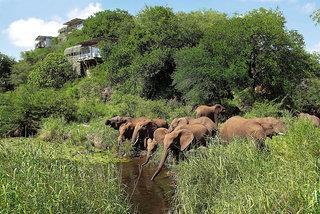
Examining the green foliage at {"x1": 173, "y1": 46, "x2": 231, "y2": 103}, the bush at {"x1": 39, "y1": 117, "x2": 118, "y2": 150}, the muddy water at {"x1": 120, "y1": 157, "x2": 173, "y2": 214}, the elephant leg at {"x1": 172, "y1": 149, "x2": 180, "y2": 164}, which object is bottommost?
the muddy water at {"x1": 120, "y1": 157, "x2": 173, "y2": 214}

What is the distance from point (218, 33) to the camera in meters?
35.0

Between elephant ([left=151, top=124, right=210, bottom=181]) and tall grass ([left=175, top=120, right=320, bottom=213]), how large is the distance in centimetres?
163

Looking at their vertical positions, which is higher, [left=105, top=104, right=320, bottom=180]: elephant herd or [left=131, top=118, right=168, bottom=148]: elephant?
[left=105, top=104, right=320, bottom=180]: elephant herd

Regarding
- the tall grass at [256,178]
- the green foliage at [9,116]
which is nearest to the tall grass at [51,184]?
the tall grass at [256,178]

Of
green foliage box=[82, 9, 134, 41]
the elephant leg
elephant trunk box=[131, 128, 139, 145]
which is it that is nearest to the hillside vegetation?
elephant trunk box=[131, 128, 139, 145]

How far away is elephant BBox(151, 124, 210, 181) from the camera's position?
15.5 m

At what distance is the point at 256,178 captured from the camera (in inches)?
372

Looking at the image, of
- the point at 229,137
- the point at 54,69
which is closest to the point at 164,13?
the point at 54,69

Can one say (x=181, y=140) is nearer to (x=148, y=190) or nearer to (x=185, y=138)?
(x=185, y=138)

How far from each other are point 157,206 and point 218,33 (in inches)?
937

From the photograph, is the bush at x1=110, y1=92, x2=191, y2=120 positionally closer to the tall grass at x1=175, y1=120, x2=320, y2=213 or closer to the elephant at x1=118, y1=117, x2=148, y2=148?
the elephant at x1=118, y1=117, x2=148, y2=148

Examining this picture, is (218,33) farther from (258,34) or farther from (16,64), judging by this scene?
(16,64)

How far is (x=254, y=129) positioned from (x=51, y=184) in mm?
8590

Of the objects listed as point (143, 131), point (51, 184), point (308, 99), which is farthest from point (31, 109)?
point (51, 184)
